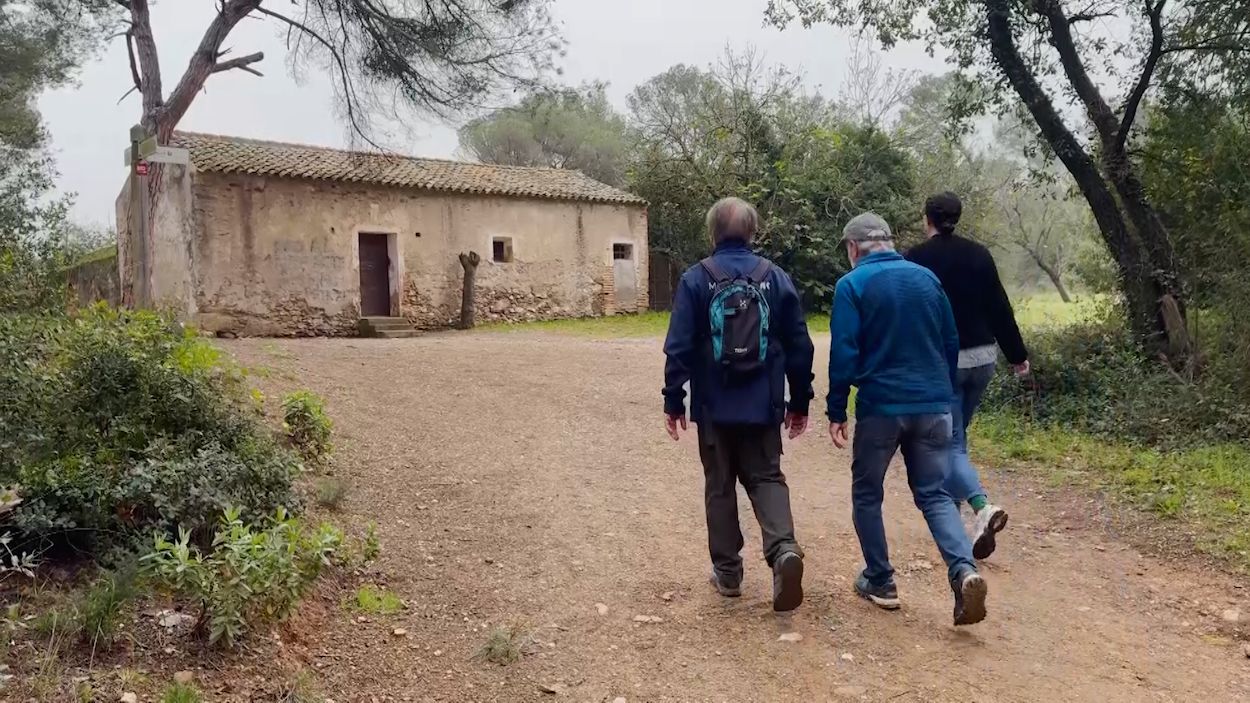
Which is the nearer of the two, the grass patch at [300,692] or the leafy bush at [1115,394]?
the grass patch at [300,692]

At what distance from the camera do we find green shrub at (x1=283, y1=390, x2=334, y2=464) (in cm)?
539

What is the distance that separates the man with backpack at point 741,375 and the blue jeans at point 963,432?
98 centimetres

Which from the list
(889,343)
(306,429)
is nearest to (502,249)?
(306,429)

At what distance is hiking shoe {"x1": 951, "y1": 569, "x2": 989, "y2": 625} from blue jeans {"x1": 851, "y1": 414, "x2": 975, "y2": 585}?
3.8 inches

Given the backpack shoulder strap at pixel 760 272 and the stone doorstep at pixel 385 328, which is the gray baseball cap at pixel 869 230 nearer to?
the backpack shoulder strap at pixel 760 272

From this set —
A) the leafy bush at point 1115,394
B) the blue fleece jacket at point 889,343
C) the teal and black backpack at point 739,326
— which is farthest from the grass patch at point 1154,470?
the teal and black backpack at point 739,326

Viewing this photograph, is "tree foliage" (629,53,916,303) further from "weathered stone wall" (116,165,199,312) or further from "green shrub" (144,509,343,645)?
"green shrub" (144,509,343,645)

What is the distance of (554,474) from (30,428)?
10.0 feet

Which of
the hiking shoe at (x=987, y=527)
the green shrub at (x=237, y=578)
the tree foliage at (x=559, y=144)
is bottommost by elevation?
the hiking shoe at (x=987, y=527)

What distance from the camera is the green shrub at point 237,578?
292cm

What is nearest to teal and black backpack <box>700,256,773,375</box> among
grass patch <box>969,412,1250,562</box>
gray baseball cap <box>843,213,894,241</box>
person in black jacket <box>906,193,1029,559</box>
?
gray baseball cap <box>843,213,894,241</box>

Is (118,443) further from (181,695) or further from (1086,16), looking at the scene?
(1086,16)

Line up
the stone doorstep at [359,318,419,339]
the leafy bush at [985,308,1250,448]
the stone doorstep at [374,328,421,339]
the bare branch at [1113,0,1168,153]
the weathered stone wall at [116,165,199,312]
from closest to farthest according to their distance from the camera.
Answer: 1. the leafy bush at [985,308,1250,448]
2. the bare branch at [1113,0,1168,153]
3. the weathered stone wall at [116,165,199,312]
4. the stone doorstep at [374,328,421,339]
5. the stone doorstep at [359,318,419,339]

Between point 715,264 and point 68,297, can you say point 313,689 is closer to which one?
point 715,264
